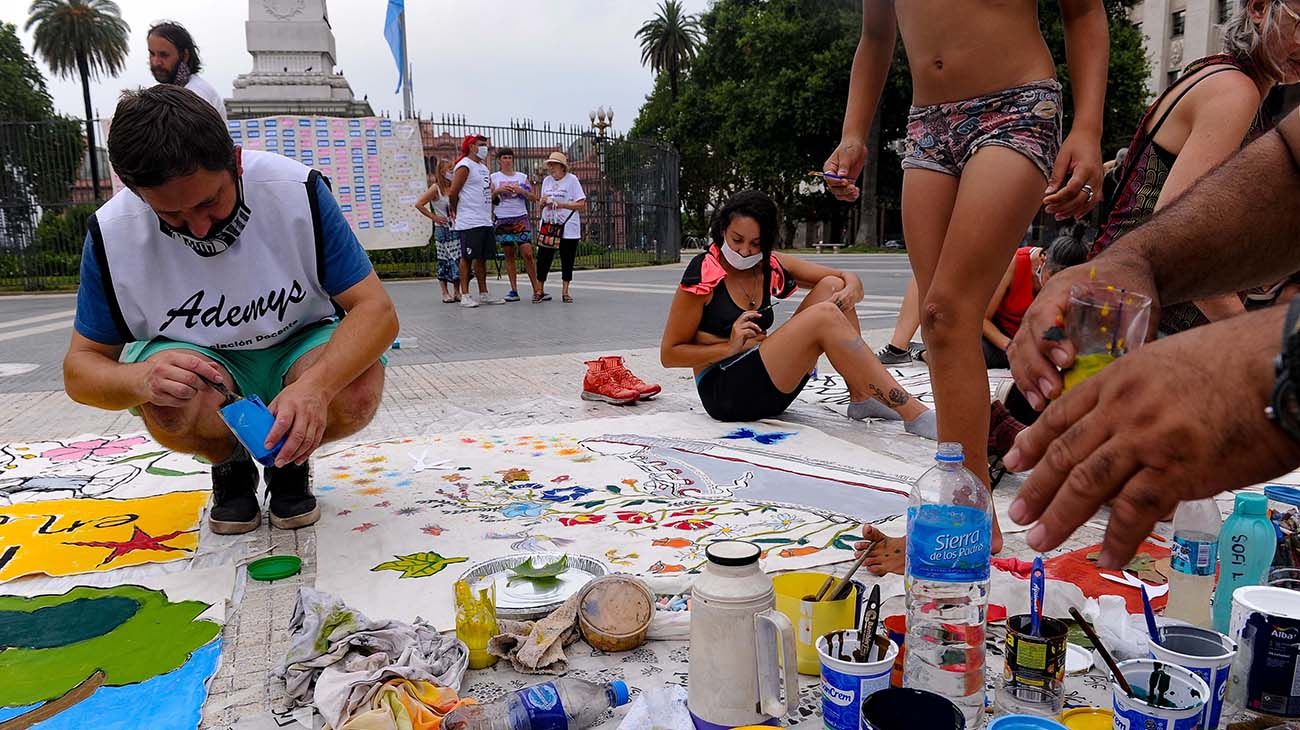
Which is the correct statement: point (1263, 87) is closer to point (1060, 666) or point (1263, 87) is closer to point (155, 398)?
point (1060, 666)

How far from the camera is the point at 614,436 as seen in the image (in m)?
3.79

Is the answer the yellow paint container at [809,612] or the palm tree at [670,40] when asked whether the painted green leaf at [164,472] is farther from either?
the palm tree at [670,40]

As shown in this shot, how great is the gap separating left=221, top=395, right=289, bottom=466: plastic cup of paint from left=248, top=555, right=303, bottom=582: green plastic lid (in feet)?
1.11

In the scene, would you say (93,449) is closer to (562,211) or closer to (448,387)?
(448,387)

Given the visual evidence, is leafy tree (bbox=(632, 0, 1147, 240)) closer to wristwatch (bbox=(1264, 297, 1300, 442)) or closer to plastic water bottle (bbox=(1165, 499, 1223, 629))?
plastic water bottle (bbox=(1165, 499, 1223, 629))

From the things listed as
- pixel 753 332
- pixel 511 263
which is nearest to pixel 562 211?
pixel 511 263

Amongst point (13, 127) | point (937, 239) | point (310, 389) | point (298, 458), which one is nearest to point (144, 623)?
point (298, 458)

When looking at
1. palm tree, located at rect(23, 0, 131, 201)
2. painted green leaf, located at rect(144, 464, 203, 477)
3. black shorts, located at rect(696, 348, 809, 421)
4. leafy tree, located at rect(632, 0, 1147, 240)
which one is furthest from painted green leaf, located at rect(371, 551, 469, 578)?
palm tree, located at rect(23, 0, 131, 201)

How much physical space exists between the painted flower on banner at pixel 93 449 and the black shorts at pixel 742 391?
2588mm

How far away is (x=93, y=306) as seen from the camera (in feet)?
8.09

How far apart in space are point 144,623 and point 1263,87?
11.5ft

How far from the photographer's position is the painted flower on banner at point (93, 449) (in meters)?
3.52

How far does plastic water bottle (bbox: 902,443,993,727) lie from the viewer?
142 centimetres

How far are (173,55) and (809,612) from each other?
→ 15.8ft
